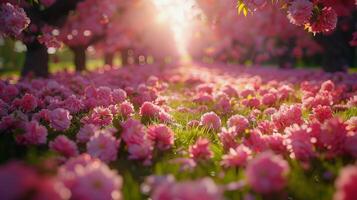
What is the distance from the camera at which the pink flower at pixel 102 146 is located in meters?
Result: 2.80

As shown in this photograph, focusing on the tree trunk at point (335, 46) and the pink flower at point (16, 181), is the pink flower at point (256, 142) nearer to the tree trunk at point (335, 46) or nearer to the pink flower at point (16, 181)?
the pink flower at point (16, 181)

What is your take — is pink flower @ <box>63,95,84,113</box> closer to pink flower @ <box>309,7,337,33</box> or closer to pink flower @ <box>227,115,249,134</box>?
pink flower @ <box>227,115,249,134</box>

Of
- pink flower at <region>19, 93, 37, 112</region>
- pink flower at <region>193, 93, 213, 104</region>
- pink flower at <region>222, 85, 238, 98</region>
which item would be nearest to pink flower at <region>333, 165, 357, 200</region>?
pink flower at <region>19, 93, 37, 112</region>

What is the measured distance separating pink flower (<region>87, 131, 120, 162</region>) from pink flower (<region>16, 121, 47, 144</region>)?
61 cm

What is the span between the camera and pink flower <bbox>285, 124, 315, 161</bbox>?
2.93 metres

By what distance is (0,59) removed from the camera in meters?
40.8

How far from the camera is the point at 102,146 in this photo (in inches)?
111

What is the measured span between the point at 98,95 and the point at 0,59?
3975 cm

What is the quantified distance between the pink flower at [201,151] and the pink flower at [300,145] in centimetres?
61

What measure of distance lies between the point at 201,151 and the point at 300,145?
728 millimetres

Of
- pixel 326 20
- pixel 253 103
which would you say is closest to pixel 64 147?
pixel 326 20

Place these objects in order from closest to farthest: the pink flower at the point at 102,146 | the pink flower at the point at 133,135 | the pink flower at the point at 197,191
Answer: the pink flower at the point at 197,191 → the pink flower at the point at 102,146 → the pink flower at the point at 133,135

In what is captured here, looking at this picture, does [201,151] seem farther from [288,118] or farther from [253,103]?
[253,103]

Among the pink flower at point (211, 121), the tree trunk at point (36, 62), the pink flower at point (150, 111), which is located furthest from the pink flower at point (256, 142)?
the tree trunk at point (36, 62)
